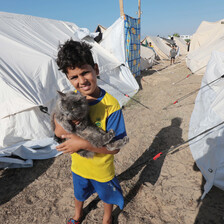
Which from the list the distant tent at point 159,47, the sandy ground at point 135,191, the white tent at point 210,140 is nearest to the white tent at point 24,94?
the sandy ground at point 135,191

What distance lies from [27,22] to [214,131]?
6942 mm

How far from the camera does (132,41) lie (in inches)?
353

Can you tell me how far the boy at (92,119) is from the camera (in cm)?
131

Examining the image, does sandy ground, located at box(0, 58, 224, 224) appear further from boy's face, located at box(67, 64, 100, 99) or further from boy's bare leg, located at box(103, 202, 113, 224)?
boy's face, located at box(67, 64, 100, 99)

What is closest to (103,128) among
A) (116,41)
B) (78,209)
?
(78,209)

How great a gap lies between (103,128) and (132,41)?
8.75 m

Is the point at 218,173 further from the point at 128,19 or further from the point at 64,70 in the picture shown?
the point at 128,19

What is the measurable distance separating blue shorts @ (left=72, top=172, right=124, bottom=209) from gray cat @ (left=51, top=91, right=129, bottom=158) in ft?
1.23

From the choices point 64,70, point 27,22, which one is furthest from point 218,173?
point 27,22

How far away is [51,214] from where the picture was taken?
93.4 inches

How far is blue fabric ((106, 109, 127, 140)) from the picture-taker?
139 centimetres

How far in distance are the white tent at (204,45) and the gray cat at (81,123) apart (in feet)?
33.5

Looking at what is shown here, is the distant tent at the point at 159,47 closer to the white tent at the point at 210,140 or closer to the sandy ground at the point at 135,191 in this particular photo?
the white tent at the point at 210,140

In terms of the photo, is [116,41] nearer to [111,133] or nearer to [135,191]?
[135,191]
